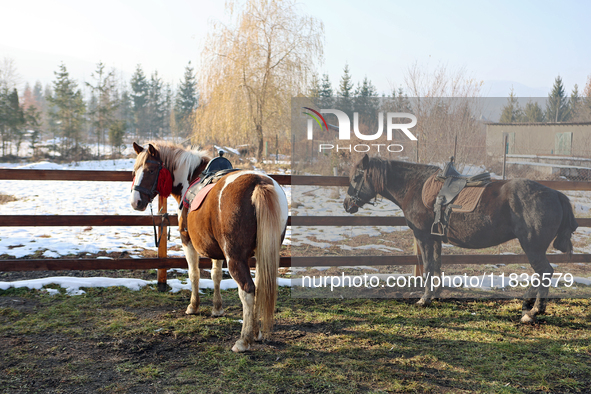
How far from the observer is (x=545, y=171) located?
450 centimetres

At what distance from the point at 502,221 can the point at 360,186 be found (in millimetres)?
1481

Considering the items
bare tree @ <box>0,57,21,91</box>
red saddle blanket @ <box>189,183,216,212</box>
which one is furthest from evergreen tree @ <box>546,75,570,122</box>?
bare tree @ <box>0,57,21,91</box>

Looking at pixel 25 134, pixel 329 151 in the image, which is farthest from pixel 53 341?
pixel 25 134

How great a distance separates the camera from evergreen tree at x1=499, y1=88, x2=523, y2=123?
4473 mm

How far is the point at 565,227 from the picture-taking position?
3744 millimetres

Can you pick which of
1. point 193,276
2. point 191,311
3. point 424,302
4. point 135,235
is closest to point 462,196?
point 424,302

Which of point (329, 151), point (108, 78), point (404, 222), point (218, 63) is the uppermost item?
point (108, 78)

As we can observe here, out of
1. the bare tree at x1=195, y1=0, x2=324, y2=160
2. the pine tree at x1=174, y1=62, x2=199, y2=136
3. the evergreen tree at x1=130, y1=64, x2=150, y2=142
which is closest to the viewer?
the bare tree at x1=195, y1=0, x2=324, y2=160

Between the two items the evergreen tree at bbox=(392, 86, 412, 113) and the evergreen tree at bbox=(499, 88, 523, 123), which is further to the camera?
the evergreen tree at bbox=(392, 86, 412, 113)

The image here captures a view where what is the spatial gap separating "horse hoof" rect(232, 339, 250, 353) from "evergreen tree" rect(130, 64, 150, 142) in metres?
48.1

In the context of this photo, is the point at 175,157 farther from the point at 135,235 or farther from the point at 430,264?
the point at 135,235

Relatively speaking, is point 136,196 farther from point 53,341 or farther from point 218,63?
point 218,63

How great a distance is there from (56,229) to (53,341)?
188 inches

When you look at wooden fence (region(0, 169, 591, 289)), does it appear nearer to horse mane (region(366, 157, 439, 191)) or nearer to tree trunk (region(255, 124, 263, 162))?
horse mane (region(366, 157, 439, 191))
